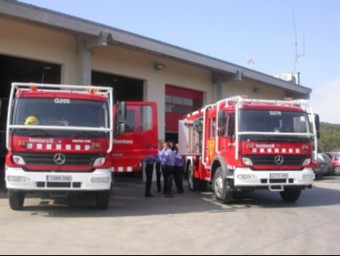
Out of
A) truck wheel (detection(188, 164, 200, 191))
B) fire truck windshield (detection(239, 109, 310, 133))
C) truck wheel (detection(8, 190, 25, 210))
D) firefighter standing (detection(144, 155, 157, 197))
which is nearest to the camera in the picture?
truck wheel (detection(8, 190, 25, 210))

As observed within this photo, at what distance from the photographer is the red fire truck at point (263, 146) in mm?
12102

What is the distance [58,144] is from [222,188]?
15.9ft

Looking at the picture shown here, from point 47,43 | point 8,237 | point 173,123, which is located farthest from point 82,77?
point 8,237

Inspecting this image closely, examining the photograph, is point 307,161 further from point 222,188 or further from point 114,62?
point 114,62

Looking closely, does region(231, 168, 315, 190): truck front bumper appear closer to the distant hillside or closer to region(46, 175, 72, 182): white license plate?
region(46, 175, 72, 182): white license plate

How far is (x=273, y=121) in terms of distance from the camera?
1255 cm

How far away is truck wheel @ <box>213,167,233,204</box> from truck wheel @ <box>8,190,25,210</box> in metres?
5.23

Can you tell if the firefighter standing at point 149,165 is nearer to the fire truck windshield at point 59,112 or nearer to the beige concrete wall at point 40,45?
the fire truck windshield at point 59,112

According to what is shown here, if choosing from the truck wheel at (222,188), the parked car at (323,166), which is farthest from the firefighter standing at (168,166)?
the parked car at (323,166)

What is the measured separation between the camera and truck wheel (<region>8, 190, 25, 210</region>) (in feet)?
35.5

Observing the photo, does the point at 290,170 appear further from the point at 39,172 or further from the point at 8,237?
the point at 8,237

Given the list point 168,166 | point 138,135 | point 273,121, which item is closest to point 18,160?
point 138,135

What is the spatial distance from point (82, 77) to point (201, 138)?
17.2 ft

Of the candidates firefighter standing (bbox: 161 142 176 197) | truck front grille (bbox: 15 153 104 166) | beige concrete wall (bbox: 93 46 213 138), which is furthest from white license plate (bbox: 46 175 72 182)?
beige concrete wall (bbox: 93 46 213 138)
